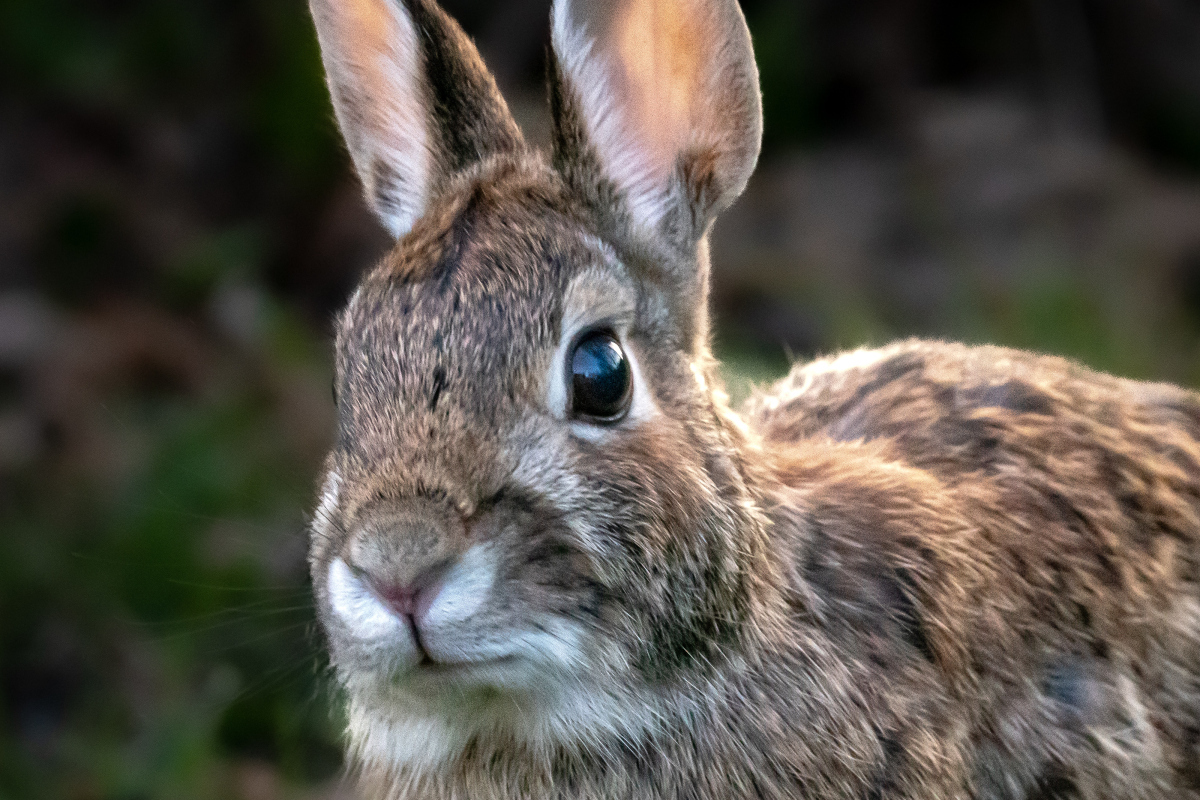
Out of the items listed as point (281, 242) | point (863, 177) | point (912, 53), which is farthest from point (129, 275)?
point (912, 53)

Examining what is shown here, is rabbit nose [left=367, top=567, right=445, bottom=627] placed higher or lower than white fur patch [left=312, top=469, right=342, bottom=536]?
lower

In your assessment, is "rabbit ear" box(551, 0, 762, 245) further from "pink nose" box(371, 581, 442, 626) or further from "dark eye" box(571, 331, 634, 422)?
"pink nose" box(371, 581, 442, 626)

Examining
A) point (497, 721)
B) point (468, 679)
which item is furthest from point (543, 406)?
point (497, 721)

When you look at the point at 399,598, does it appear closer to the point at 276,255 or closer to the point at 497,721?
the point at 497,721

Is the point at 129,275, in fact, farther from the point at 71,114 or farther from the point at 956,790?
the point at 956,790

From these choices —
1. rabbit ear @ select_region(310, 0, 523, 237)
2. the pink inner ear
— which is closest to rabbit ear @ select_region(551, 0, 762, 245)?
the pink inner ear

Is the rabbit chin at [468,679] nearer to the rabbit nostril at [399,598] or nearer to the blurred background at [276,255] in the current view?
the rabbit nostril at [399,598]
